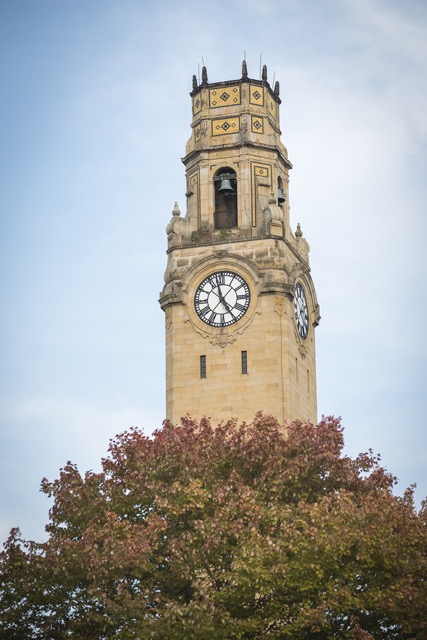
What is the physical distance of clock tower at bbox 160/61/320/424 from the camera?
240ft

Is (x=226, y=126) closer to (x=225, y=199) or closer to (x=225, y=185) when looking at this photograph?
(x=225, y=185)

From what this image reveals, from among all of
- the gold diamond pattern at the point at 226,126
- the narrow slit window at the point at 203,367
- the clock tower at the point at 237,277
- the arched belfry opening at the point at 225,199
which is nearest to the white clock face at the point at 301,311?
the clock tower at the point at 237,277

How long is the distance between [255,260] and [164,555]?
23544 millimetres

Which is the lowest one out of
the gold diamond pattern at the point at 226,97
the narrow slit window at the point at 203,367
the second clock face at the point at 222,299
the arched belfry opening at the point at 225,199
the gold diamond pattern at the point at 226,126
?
the narrow slit window at the point at 203,367

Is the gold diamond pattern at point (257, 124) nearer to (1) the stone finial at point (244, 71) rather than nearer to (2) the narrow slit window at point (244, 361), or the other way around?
(1) the stone finial at point (244, 71)

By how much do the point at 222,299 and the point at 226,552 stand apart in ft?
75.8

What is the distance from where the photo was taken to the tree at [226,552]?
167 ft

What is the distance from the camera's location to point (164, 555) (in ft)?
178

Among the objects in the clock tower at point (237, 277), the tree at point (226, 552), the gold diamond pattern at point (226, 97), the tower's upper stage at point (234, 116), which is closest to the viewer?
the tree at point (226, 552)

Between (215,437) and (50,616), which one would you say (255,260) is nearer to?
(215,437)

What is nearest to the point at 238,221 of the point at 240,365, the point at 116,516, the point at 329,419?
the point at 240,365

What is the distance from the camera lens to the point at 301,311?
76688mm

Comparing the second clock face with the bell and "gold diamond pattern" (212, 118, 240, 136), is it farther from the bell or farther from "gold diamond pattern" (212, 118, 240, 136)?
"gold diamond pattern" (212, 118, 240, 136)

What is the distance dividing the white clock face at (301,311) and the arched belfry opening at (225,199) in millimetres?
4529
